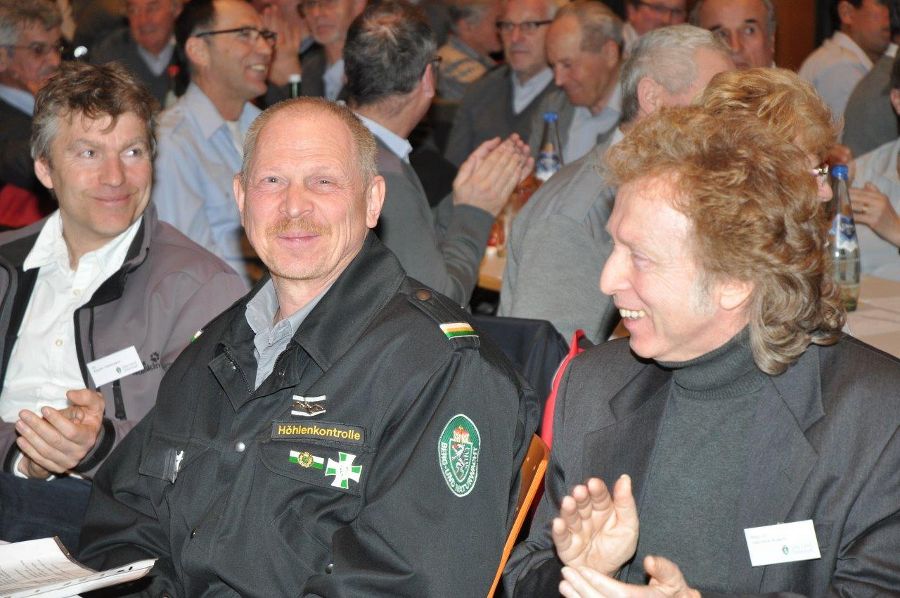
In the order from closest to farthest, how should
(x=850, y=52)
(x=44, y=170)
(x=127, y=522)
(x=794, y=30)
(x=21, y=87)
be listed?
(x=127, y=522)
(x=44, y=170)
(x=21, y=87)
(x=850, y=52)
(x=794, y=30)

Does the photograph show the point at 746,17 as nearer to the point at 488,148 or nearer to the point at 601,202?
the point at 488,148

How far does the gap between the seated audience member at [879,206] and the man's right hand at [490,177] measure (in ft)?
4.03

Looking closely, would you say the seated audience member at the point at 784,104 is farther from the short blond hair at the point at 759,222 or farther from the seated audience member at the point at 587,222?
the seated audience member at the point at 587,222

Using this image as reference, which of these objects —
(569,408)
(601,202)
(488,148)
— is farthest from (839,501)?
(488,148)

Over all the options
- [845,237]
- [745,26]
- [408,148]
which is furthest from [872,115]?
[408,148]

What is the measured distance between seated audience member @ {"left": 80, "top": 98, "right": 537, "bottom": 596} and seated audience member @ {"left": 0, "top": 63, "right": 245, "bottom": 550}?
1.35 ft

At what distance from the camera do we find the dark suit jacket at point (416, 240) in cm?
338

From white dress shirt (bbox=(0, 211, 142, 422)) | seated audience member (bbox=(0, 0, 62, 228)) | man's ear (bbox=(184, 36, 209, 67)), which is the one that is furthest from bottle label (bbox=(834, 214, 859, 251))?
seated audience member (bbox=(0, 0, 62, 228))

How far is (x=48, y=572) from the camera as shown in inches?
82.4

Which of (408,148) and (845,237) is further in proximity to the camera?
(408,148)

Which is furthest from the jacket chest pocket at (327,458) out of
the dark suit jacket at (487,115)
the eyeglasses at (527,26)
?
the eyeglasses at (527,26)

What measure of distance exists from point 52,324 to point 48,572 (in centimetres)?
107

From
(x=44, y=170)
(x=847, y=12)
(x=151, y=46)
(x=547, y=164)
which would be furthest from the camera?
(x=151, y=46)

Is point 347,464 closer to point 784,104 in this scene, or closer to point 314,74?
point 784,104
